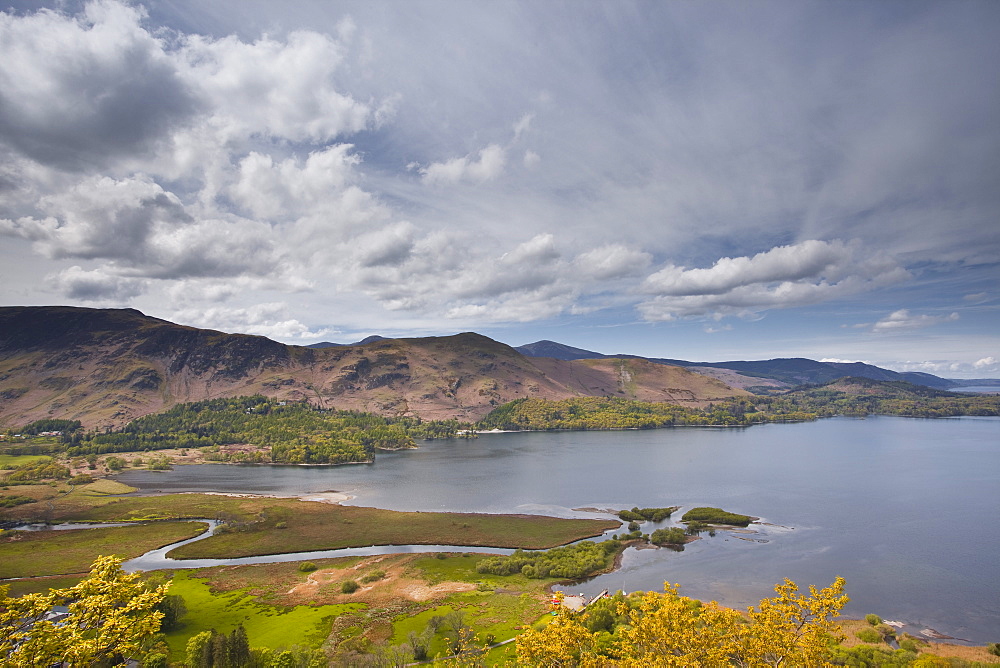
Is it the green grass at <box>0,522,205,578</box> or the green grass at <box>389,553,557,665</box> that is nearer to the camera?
the green grass at <box>389,553,557,665</box>

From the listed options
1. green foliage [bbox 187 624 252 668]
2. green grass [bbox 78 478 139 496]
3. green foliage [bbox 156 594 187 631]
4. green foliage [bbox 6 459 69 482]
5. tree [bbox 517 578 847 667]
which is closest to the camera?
tree [bbox 517 578 847 667]

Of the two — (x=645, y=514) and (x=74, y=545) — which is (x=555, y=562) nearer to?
(x=645, y=514)

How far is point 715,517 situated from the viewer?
9794cm

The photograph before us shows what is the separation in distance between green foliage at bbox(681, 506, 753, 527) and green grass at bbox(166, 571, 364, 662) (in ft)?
Answer: 214

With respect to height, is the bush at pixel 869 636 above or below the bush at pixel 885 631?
above

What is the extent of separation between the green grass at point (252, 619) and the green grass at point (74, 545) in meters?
22.9

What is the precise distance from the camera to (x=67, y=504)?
11475 cm

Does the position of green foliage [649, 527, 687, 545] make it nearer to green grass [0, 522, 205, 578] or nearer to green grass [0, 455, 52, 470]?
green grass [0, 522, 205, 578]

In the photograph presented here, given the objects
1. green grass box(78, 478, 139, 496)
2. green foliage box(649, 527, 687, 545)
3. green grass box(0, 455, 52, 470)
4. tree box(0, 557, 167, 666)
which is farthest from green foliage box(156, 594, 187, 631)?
green grass box(0, 455, 52, 470)

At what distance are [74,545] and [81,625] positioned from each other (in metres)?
95.0

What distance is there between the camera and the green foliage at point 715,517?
314 ft

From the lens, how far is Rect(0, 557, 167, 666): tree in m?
12.9

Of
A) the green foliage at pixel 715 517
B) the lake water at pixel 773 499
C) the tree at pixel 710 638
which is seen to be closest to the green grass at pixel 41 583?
the lake water at pixel 773 499

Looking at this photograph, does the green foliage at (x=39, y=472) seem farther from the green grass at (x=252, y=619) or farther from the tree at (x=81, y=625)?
the tree at (x=81, y=625)
